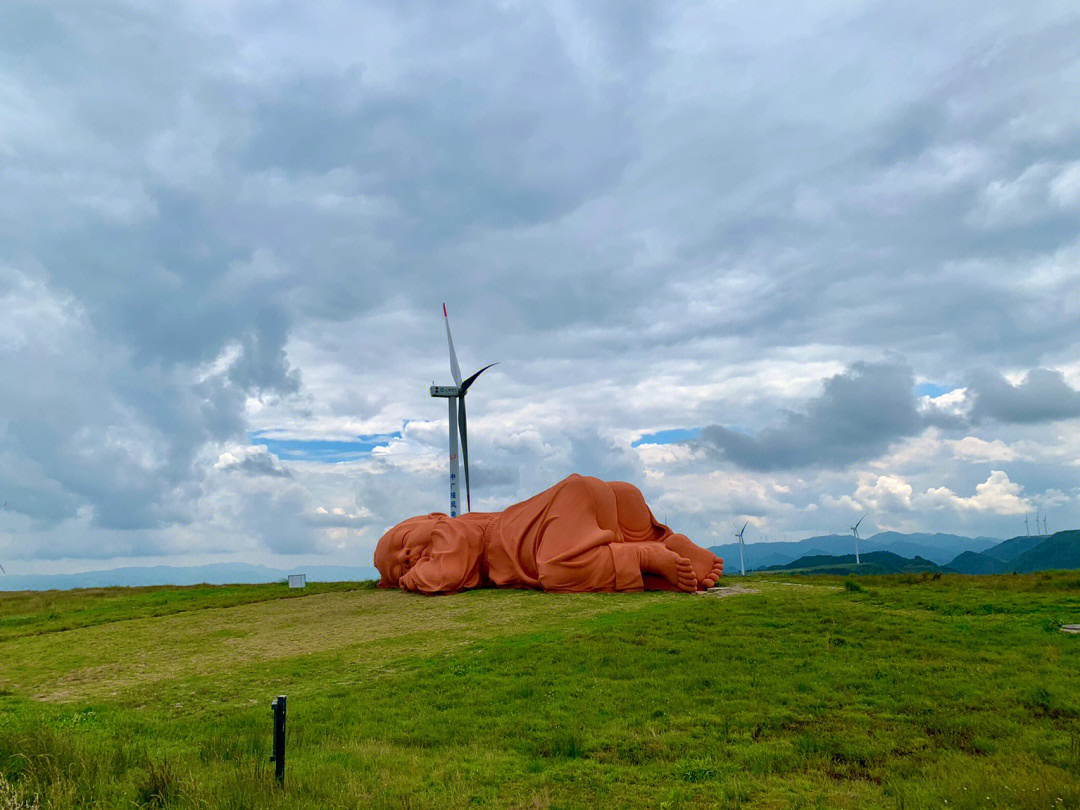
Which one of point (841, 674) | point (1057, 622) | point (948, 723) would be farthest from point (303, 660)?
point (1057, 622)

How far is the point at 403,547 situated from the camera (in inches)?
1471

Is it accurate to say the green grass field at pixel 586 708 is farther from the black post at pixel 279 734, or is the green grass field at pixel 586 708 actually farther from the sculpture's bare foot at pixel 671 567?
the sculpture's bare foot at pixel 671 567

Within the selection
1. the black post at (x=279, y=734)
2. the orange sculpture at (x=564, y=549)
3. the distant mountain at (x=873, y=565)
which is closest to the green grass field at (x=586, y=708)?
the black post at (x=279, y=734)

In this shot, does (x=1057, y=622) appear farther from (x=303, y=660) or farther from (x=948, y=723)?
(x=303, y=660)

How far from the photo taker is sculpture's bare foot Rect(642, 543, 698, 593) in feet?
96.8

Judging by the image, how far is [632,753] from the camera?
34.2 feet

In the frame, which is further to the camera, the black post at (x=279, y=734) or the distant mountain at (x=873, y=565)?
the distant mountain at (x=873, y=565)

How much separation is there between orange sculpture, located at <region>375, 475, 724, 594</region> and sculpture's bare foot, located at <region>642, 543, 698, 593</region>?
0.14ft

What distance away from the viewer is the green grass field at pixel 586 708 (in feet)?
29.0

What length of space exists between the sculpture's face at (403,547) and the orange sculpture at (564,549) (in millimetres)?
75

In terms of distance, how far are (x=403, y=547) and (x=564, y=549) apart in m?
10.6

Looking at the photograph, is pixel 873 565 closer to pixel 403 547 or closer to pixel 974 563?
pixel 974 563

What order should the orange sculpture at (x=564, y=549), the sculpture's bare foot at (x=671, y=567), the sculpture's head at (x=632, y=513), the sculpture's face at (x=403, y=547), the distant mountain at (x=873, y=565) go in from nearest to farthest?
the sculpture's bare foot at (x=671, y=567) → the orange sculpture at (x=564, y=549) → the sculpture's head at (x=632, y=513) → the sculpture's face at (x=403, y=547) → the distant mountain at (x=873, y=565)

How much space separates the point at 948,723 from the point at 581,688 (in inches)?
254
